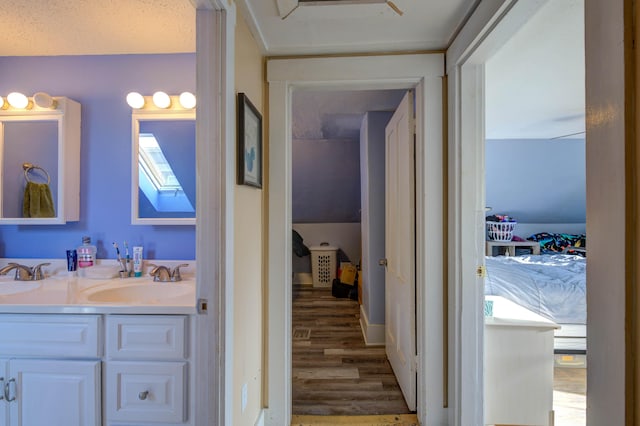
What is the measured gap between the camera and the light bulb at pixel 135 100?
67.9 inches

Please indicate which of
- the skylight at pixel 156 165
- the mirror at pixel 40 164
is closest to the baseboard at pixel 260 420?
the skylight at pixel 156 165

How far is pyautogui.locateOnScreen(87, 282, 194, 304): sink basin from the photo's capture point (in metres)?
1.55

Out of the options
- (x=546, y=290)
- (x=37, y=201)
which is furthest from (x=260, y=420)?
(x=546, y=290)

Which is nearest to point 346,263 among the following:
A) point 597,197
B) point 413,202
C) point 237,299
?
point 413,202

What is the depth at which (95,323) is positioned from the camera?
1.26 m

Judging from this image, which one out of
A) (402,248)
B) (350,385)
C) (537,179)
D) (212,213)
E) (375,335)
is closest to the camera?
(212,213)

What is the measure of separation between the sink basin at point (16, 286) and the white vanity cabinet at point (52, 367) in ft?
1.21

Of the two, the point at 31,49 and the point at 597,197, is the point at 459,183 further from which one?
the point at 31,49

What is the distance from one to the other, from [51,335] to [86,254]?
1.88ft

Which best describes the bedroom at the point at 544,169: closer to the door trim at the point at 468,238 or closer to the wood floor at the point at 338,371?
the door trim at the point at 468,238

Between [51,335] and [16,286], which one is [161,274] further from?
[16,286]

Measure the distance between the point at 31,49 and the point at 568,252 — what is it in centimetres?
603

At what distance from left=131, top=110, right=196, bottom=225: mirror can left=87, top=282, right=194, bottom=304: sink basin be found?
362 millimetres

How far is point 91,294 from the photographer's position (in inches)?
58.6
